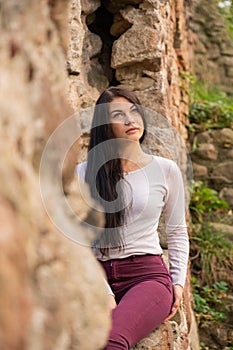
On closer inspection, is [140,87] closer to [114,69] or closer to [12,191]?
[114,69]

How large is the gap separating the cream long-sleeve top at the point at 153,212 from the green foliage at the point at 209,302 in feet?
5.56

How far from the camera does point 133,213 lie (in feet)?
7.25

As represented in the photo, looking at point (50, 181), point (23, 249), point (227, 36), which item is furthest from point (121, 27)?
point (227, 36)

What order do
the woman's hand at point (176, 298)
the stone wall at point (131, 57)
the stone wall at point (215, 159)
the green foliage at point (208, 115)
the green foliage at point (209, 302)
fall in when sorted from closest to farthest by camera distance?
1. the woman's hand at point (176, 298)
2. the stone wall at point (131, 57)
3. the green foliage at point (209, 302)
4. the stone wall at point (215, 159)
5. the green foliage at point (208, 115)

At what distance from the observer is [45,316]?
0.76 metres

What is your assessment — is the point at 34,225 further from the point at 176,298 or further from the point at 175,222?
the point at 175,222

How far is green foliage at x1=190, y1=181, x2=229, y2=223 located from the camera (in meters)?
4.56

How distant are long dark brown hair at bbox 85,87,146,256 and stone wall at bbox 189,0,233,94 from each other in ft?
15.8

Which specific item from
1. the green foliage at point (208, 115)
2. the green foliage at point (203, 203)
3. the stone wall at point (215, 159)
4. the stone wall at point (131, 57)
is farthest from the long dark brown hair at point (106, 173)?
the green foliage at point (208, 115)

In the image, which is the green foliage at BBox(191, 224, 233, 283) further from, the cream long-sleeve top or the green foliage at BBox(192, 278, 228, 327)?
the cream long-sleeve top

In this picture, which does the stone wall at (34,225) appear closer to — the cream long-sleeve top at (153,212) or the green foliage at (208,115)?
the cream long-sleeve top at (153,212)

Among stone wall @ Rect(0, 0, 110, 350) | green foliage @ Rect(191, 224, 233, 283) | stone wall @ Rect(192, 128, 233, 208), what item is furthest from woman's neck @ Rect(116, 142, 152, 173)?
stone wall @ Rect(192, 128, 233, 208)

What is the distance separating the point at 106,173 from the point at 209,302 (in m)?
2.15

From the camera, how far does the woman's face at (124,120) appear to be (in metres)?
2.30
